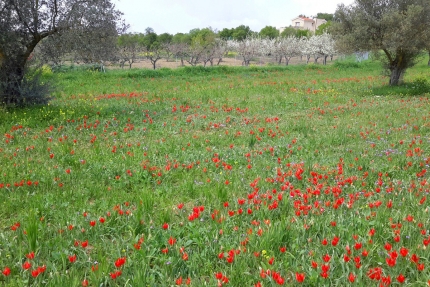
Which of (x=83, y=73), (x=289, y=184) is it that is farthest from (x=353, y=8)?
(x=83, y=73)

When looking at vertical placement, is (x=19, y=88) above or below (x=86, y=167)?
above

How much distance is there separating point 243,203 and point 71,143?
17.9ft

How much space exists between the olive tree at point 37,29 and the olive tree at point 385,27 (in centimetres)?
1213

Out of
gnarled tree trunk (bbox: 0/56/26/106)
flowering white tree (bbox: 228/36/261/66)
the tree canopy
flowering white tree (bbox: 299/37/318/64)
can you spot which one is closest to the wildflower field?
gnarled tree trunk (bbox: 0/56/26/106)

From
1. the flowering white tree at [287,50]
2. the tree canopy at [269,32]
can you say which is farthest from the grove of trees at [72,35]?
the tree canopy at [269,32]

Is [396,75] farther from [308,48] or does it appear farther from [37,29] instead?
[308,48]

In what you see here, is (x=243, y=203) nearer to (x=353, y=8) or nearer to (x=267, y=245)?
(x=267, y=245)

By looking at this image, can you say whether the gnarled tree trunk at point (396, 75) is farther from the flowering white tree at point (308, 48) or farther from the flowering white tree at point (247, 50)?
the flowering white tree at point (308, 48)

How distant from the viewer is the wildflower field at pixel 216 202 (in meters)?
3.31

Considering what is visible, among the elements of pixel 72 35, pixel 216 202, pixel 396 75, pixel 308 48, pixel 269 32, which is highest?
pixel 269 32

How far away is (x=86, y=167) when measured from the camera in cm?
669

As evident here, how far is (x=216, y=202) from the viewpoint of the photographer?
489 centimetres

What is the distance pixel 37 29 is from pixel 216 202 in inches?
431

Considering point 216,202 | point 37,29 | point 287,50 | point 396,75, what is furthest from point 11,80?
point 287,50
